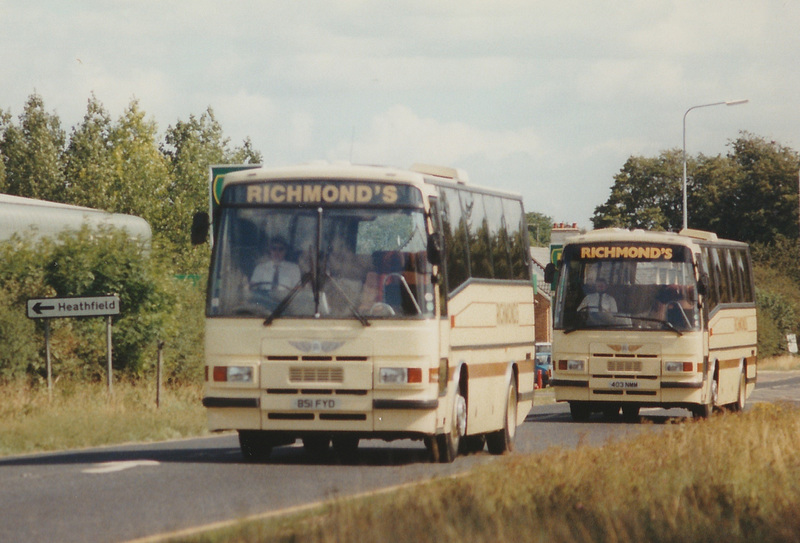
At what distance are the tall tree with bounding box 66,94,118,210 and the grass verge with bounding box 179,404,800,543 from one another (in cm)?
7116

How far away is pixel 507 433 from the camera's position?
1811 centimetres

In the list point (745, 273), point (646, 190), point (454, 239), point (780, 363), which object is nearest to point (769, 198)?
point (646, 190)

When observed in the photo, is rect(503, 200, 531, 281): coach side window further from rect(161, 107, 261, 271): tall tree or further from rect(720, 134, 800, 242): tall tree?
rect(720, 134, 800, 242): tall tree

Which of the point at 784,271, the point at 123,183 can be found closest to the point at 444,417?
the point at 784,271

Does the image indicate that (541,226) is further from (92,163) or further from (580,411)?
(580,411)

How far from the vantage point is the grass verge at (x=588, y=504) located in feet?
29.1

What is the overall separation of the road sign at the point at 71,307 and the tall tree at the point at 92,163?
5918 centimetres

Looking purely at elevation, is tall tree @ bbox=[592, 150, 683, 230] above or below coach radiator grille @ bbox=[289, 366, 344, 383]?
above

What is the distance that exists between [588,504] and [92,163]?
77932mm

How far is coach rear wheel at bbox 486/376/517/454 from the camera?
18.0m

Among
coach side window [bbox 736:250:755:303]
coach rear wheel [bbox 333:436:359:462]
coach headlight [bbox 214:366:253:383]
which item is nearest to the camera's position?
coach headlight [bbox 214:366:253:383]

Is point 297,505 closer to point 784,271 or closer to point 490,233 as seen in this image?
point 490,233

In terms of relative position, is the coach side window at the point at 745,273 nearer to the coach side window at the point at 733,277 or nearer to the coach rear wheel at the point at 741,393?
A: the coach side window at the point at 733,277

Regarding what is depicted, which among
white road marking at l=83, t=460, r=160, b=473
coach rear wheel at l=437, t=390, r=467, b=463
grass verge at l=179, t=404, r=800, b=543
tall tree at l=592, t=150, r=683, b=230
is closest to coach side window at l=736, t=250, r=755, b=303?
coach rear wheel at l=437, t=390, r=467, b=463
